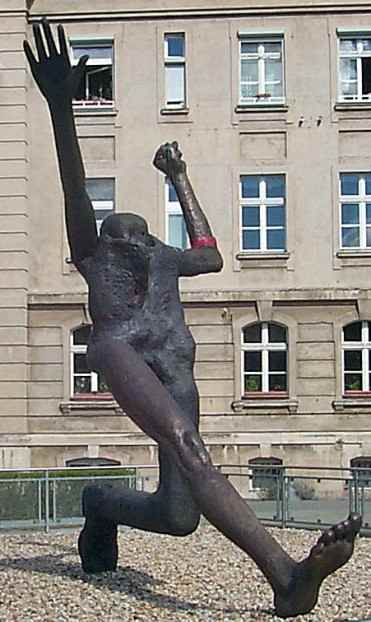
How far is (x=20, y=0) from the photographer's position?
25.1 m

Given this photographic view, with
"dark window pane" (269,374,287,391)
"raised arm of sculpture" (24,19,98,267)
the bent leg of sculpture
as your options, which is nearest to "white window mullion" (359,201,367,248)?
"dark window pane" (269,374,287,391)

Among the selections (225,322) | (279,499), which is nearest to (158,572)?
(279,499)

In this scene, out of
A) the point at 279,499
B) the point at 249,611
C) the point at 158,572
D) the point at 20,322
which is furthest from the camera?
the point at 20,322

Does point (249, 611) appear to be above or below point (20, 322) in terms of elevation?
below

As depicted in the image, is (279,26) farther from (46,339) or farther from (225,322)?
(46,339)

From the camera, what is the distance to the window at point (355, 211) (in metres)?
25.1

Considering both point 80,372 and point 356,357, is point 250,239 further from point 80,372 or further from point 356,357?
point 80,372

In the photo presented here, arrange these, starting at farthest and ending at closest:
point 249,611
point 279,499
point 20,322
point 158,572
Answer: point 20,322 < point 279,499 < point 158,572 < point 249,611

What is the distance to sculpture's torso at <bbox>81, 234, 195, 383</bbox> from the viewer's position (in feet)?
26.1

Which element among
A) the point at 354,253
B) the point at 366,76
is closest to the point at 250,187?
the point at 354,253

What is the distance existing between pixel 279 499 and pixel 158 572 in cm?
612

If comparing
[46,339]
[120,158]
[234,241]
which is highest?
[120,158]

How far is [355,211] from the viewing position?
82.7ft

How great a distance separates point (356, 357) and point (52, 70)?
58.0 ft
